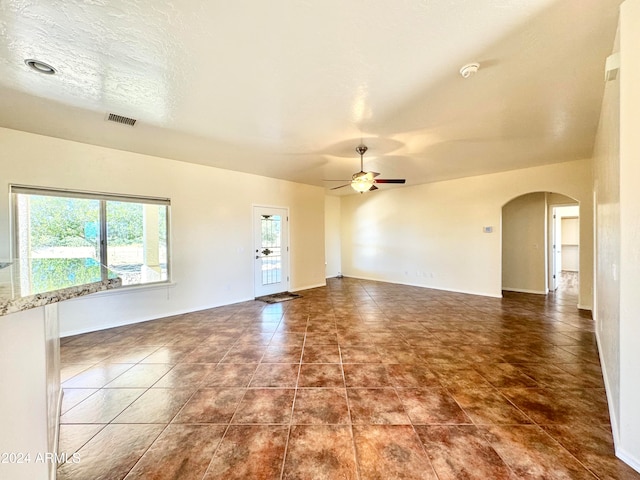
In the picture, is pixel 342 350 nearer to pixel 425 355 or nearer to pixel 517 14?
pixel 425 355

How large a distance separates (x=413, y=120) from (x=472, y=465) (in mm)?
3308

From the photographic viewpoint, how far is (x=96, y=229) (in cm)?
403

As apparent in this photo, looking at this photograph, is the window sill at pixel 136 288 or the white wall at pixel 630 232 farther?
the window sill at pixel 136 288

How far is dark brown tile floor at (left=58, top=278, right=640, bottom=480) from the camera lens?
1612mm

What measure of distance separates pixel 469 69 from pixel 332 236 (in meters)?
7.09

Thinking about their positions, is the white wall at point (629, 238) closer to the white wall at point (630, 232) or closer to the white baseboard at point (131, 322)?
the white wall at point (630, 232)

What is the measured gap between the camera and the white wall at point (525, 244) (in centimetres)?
615

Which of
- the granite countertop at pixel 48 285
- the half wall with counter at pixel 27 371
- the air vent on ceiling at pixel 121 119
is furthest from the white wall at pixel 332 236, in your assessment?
the half wall with counter at pixel 27 371

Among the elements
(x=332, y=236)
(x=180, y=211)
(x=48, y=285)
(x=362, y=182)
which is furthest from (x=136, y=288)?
(x=332, y=236)

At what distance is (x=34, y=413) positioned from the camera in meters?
1.10

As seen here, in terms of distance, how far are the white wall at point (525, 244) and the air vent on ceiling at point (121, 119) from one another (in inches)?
315

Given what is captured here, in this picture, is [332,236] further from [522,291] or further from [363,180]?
[522,291]

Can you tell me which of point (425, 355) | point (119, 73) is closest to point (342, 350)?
point (425, 355)

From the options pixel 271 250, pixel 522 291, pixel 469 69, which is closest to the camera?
pixel 469 69
